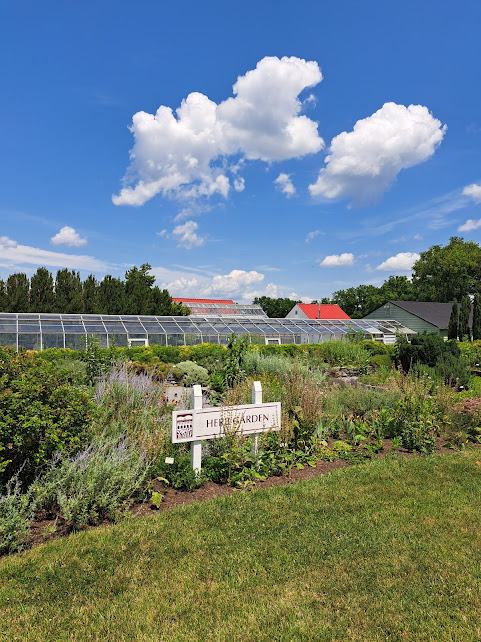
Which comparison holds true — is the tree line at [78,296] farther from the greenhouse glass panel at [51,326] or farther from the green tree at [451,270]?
the green tree at [451,270]

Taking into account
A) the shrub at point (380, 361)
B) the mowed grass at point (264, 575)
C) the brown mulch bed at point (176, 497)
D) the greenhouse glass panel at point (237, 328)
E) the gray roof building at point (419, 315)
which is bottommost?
the brown mulch bed at point (176, 497)

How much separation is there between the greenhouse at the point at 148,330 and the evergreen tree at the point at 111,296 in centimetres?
304

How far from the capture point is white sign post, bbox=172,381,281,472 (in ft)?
14.9

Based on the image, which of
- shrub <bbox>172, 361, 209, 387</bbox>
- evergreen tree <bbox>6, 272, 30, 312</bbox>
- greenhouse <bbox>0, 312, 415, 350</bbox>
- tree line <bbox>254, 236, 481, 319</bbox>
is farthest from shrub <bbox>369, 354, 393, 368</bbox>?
tree line <bbox>254, 236, 481, 319</bbox>

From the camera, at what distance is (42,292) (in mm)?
23656

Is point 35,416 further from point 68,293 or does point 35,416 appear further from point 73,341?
point 68,293

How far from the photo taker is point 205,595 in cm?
271

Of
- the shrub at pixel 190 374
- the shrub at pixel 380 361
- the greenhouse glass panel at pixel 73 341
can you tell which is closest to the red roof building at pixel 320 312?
the shrub at pixel 380 361

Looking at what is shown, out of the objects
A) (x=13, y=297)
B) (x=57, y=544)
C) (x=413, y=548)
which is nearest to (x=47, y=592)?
(x=57, y=544)

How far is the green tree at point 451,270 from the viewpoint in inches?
1682

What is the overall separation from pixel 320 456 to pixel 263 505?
1.68 meters

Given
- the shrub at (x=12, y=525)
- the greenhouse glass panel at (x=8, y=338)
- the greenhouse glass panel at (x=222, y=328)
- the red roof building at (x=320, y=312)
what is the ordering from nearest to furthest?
the shrub at (x=12, y=525) → the greenhouse glass panel at (x=8, y=338) → the greenhouse glass panel at (x=222, y=328) → the red roof building at (x=320, y=312)

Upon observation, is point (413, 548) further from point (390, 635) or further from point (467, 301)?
point (467, 301)

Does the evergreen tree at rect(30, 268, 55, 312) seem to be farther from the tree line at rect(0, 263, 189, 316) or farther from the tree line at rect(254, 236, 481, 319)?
the tree line at rect(254, 236, 481, 319)
